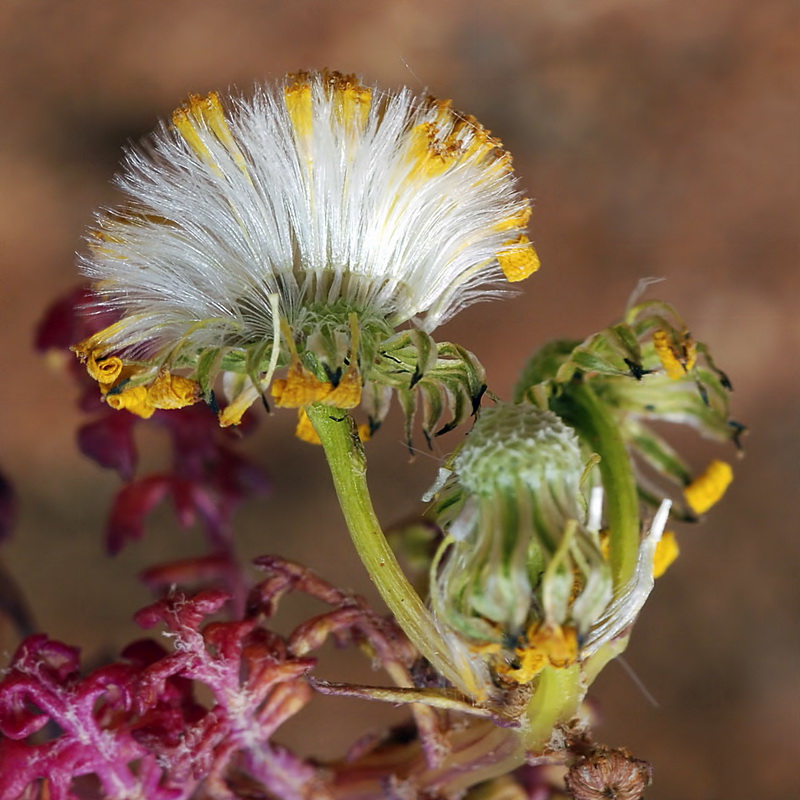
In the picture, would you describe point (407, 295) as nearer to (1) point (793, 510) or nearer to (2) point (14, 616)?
(2) point (14, 616)

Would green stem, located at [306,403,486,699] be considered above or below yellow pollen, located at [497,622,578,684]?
above

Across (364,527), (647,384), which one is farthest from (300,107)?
(647,384)

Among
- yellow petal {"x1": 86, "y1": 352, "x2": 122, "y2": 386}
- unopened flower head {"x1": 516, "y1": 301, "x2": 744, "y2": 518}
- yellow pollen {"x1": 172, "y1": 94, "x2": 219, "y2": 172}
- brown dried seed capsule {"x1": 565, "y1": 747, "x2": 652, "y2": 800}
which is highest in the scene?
yellow pollen {"x1": 172, "y1": 94, "x2": 219, "y2": 172}

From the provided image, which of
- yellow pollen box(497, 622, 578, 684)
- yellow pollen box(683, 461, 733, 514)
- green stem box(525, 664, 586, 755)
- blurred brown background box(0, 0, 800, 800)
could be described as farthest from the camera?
blurred brown background box(0, 0, 800, 800)

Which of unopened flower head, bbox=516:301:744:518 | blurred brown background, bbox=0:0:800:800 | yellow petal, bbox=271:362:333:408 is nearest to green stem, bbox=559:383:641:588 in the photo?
unopened flower head, bbox=516:301:744:518

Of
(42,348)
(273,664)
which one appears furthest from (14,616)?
(273,664)

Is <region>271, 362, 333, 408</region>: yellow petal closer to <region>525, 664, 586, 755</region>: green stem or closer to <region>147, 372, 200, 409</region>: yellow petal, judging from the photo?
<region>147, 372, 200, 409</region>: yellow petal
